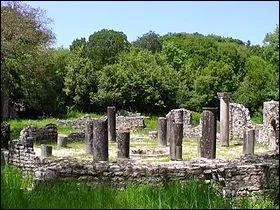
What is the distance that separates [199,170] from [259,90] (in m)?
47.5

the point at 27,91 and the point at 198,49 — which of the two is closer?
the point at 27,91

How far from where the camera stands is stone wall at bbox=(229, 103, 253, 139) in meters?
30.9

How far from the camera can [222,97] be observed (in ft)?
87.7

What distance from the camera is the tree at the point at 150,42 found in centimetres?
8238

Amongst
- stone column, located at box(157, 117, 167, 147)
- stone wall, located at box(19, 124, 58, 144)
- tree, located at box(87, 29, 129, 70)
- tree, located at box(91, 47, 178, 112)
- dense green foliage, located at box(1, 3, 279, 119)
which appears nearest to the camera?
stone wall, located at box(19, 124, 58, 144)

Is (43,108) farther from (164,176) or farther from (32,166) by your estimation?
(164,176)

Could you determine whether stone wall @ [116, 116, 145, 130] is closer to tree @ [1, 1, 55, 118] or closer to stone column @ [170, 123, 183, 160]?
tree @ [1, 1, 55, 118]

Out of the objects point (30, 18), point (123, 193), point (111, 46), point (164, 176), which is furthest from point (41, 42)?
point (123, 193)

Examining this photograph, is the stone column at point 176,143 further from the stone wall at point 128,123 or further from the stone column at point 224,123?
the stone wall at point 128,123

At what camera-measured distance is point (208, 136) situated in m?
21.0

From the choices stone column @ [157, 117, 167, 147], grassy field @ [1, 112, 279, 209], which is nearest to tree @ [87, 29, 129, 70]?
stone column @ [157, 117, 167, 147]

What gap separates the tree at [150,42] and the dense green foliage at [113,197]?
72.5 metres

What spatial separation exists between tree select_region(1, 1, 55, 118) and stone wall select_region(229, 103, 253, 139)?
11781 mm

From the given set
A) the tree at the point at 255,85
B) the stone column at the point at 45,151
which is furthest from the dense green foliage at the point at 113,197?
the tree at the point at 255,85
